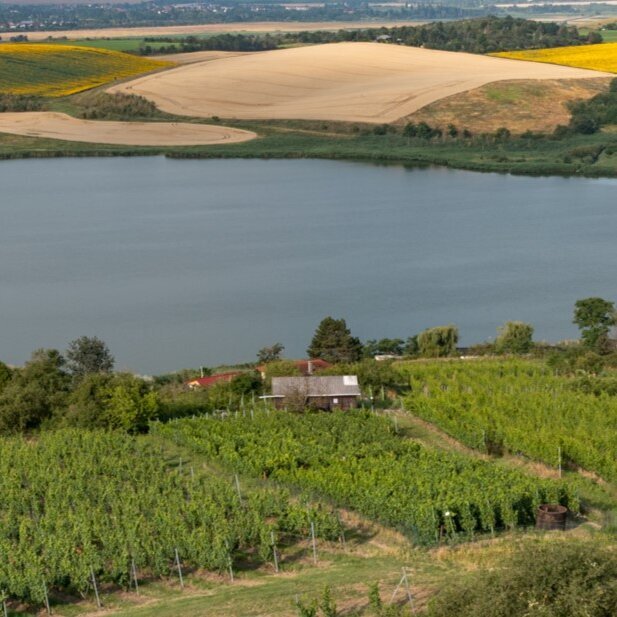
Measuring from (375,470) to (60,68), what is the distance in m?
66.8

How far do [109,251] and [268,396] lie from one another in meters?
18.6

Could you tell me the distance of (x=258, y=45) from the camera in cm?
9738

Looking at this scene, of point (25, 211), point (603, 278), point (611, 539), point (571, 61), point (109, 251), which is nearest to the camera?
point (611, 539)

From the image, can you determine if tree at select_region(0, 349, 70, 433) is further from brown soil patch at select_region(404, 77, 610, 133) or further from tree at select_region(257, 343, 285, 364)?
brown soil patch at select_region(404, 77, 610, 133)

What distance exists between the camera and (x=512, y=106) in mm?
66812

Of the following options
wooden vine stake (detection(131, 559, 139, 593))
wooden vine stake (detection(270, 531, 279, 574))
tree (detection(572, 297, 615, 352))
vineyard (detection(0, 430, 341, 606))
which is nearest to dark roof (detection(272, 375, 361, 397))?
vineyard (detection(0, 430, 341, 606))

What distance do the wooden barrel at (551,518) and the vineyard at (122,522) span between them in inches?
95.4

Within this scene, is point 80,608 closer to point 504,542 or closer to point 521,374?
point 504,542

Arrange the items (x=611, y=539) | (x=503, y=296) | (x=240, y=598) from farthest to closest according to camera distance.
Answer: (x=503, y=296)
(x=611, y=539)
(x=240, y=598)

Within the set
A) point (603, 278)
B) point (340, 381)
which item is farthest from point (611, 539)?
point (603, 278)

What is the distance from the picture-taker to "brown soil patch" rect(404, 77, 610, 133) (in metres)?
65.1

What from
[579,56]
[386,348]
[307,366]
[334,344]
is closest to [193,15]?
[579,56]

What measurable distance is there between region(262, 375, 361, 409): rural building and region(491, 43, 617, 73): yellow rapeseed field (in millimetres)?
54851

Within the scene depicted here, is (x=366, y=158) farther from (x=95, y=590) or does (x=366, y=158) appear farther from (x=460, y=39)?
(x=95, y=590)
